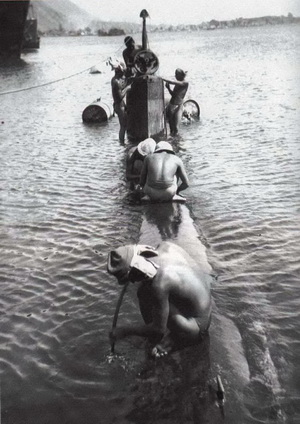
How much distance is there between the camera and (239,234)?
7.11 m

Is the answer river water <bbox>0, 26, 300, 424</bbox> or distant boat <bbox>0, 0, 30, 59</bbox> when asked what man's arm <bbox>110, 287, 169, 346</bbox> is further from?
distant boat <bbox>0, 0, 30, 59</bbox>

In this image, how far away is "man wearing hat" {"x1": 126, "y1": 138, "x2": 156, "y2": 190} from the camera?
27.6 feet

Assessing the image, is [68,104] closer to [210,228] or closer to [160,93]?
[160,93]

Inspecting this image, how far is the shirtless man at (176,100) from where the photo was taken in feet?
45.9

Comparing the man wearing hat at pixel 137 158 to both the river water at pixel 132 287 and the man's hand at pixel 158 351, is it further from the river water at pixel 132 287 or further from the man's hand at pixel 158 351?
the man's hand at pixel 158 351

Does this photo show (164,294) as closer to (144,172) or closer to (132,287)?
(132,287)

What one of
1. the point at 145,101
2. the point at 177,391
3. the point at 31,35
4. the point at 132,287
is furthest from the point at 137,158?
the point at 31,35

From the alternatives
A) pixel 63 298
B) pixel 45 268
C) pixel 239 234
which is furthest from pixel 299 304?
pixel 45 268

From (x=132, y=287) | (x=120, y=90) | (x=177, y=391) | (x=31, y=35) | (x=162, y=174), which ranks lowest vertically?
(x=132, y=287)

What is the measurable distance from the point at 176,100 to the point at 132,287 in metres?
10.3

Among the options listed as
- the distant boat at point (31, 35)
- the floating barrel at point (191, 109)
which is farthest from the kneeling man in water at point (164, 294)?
the distant boat at point (31, 35)

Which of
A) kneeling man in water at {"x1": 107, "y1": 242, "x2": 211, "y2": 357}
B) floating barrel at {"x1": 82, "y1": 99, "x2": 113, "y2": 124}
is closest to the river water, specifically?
kneeling man in water at {"x1": 107, "y1": 242, "x2": 211, "y2": 357}

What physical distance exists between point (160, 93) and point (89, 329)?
10.3 metres

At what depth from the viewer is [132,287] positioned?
5535mm
